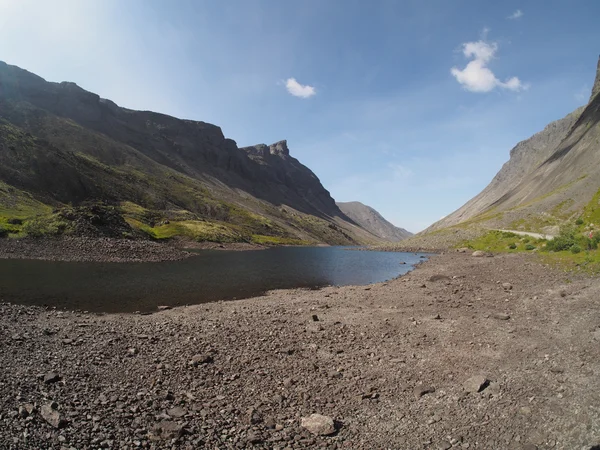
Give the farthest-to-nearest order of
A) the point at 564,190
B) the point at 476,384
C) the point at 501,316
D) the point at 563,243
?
the point at 564,190
the point at 563,243
the point at 501,316
the point at 476,384

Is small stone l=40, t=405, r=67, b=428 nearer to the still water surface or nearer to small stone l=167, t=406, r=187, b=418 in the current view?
small stone l=167, t=406, r=187, b=418

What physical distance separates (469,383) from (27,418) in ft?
49.3

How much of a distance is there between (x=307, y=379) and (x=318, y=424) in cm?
338

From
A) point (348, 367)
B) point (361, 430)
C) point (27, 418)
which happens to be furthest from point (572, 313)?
point (27, 418)

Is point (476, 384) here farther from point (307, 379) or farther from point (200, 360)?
point (200, 360)

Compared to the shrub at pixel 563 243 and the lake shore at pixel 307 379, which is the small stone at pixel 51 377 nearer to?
the lake shore at pixel 307 379

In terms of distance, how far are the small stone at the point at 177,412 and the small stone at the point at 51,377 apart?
5.12 m

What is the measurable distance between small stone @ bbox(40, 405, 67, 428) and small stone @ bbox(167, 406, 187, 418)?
3008 millimetres

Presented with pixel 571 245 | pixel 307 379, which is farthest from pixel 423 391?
A: pixel 571 245

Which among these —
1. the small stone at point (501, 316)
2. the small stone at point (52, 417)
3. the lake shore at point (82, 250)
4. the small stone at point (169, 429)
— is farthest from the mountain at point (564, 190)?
the lake shore at point (82, 250)

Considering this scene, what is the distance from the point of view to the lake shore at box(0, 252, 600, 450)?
953cm

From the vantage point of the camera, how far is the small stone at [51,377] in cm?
1199

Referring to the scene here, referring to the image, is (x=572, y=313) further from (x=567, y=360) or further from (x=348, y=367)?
(x=348, y=367)

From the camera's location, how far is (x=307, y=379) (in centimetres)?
1365
